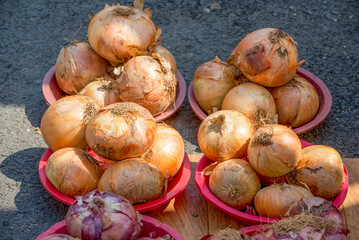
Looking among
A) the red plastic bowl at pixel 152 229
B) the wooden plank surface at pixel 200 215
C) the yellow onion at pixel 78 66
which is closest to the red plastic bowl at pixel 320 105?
the wooden plank surface at pixel 200 215

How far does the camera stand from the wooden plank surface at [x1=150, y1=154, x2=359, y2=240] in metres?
1.95

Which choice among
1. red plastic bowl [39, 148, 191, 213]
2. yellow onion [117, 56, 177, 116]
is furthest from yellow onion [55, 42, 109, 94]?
red plastic bowl [39, 148, 191, 213]

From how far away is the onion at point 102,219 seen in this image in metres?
1.41

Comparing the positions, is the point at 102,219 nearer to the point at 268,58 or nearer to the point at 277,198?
the point at 277,198

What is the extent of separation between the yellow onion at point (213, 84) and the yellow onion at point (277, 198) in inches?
31.0

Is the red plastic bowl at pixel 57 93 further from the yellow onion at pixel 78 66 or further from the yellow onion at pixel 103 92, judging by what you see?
the yellow onion at pixel 103 92

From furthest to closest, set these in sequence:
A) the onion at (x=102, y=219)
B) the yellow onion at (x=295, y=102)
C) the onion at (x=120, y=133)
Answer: the yellow onion at (x=295, y=102) < the onion at (x=120, y=133) < the onion at (x=102, y=219)

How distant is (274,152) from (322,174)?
26 cm

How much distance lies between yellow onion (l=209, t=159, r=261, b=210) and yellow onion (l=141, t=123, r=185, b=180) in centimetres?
22

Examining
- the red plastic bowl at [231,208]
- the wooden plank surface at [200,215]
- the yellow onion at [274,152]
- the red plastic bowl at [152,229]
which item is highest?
the yellow onion at [274,152]

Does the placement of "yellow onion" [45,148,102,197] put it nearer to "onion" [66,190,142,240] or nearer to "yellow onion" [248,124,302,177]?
"onion" [66,190,142,240]

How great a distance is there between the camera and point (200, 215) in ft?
6.66

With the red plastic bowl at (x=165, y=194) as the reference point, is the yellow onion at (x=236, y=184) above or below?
above

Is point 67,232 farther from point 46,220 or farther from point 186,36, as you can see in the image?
point 186,36
